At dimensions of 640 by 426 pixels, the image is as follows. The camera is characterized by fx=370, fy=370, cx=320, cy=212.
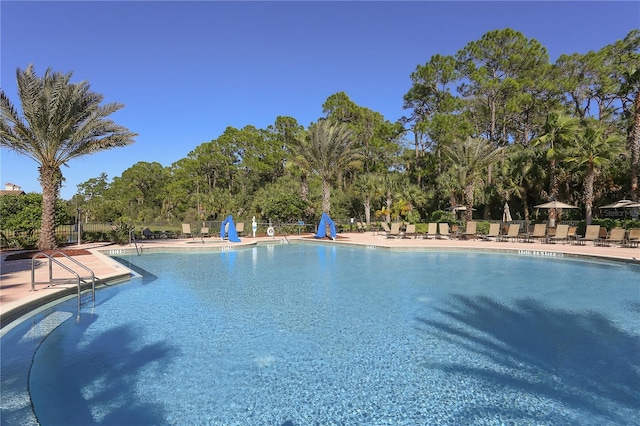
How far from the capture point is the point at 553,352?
5.39 metres

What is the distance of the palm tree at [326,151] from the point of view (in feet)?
80.5

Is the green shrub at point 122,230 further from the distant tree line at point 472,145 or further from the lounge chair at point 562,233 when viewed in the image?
the lounge chair at point 562,233

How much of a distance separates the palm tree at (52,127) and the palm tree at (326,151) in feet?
38.1

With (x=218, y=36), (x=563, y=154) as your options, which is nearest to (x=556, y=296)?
(x=563, y=154)

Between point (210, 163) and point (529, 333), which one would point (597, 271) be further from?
point (210, 163)

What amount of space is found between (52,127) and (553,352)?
16.7 m

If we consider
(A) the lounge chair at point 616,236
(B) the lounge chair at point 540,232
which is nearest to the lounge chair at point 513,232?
(B) the lounge chair at point 540,232

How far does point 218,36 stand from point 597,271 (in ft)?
69.7

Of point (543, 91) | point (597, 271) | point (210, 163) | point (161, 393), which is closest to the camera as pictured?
point (161, 393)

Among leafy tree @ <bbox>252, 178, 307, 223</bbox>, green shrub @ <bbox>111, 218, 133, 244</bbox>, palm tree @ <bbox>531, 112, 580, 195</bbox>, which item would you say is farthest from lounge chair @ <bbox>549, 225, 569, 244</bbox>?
green shrub @ <bbox>111, 218, 133, 244</bbox>

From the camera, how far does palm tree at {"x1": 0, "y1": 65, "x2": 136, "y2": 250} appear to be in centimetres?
1335

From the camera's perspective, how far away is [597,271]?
39.4ft

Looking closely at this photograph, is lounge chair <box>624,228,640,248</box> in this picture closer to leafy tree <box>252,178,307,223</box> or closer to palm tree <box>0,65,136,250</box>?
leafy tree <box>252,178,307,223</box>

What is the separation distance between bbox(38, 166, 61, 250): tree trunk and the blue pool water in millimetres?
7553
